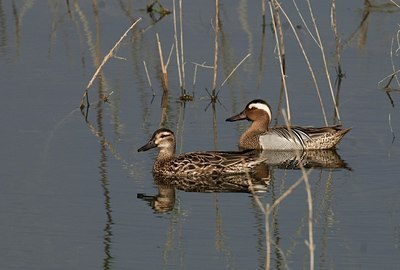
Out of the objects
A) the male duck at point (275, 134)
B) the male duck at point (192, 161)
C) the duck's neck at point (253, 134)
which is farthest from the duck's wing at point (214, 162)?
the duck's neck at point (253, 134)

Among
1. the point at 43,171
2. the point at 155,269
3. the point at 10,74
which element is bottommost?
the point at 155,269

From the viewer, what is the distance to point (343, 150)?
48.8 ft

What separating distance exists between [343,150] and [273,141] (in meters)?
0.96

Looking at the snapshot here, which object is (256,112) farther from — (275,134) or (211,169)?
(211,169)

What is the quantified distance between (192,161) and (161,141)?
0.46m

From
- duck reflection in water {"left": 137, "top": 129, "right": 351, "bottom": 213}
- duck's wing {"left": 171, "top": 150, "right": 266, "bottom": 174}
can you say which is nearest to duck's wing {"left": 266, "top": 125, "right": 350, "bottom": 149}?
duck reflection in water {"left": 137, "top": 129, "right": 351, "bottom": 213}

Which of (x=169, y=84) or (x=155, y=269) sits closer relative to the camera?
(x=155, y=269)

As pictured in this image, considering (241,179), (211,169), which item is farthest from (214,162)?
(241,179)

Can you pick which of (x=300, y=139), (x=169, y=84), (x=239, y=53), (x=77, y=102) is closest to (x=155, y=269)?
(x=300, y=139)

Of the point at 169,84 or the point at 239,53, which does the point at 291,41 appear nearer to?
the point at 239,53

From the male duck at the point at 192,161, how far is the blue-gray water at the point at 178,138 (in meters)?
0.25

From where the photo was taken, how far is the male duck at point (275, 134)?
1484 centimetres

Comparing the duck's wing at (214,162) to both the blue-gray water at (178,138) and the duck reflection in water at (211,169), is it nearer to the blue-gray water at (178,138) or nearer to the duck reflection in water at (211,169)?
the duck reflection in water at (211,169)

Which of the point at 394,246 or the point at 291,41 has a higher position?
the point at 291,41
